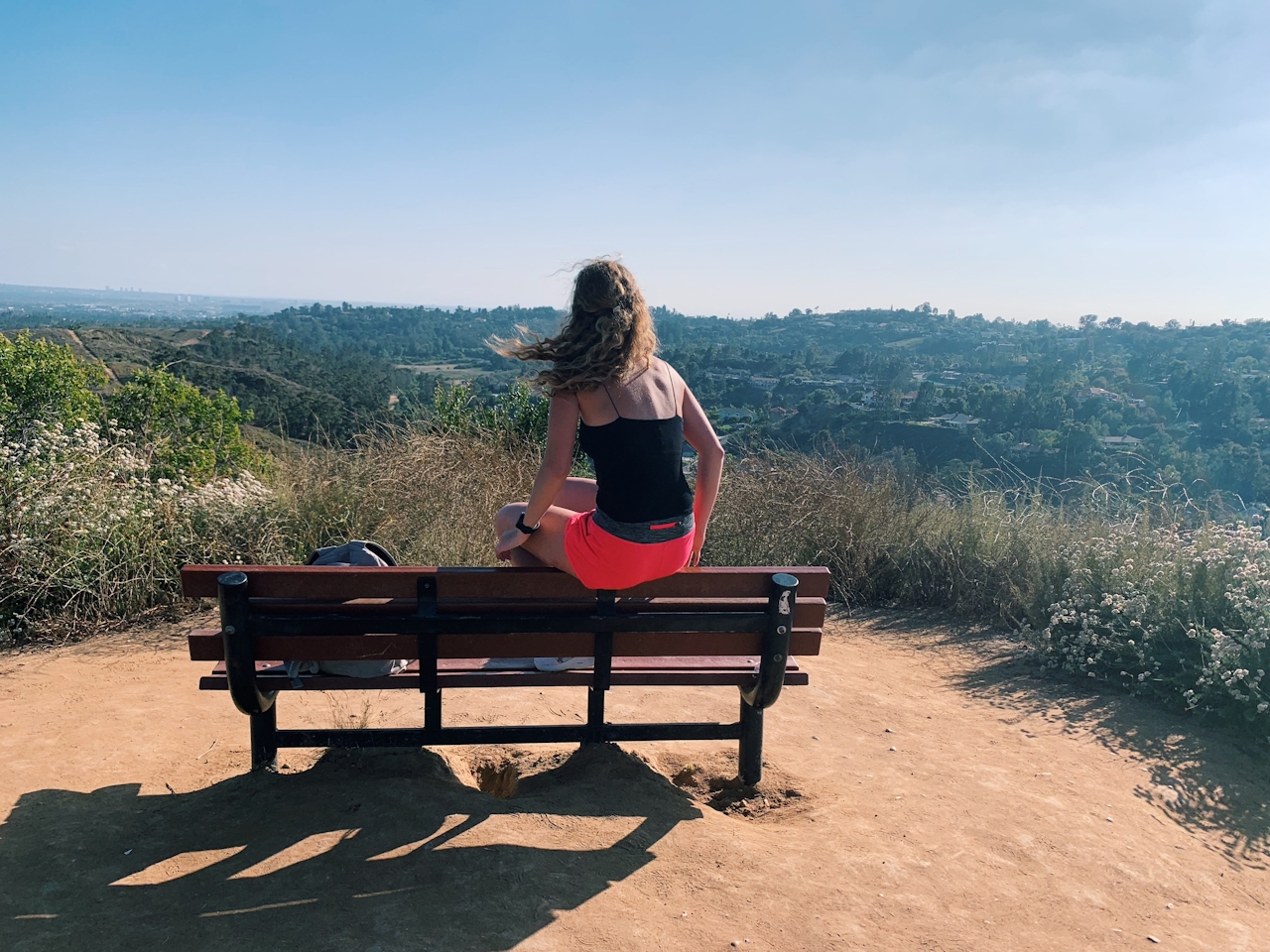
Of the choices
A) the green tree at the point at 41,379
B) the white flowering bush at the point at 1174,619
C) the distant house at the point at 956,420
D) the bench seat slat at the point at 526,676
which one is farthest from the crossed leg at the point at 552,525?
the distant house at the point at 956,420

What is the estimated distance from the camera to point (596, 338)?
2574 millimetres

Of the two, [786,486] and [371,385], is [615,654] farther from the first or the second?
[371,385]

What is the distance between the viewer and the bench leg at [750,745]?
3.16m

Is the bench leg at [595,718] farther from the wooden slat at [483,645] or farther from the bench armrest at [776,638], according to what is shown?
the bench armrest at [776,638]

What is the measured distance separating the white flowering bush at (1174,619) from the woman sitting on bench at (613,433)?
10.2 ft

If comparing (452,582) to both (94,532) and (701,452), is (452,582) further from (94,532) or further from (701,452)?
(94,532)

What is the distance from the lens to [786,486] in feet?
22.4

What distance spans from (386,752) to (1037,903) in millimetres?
2375

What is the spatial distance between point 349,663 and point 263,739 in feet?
1.78

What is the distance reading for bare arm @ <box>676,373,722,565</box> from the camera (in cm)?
291

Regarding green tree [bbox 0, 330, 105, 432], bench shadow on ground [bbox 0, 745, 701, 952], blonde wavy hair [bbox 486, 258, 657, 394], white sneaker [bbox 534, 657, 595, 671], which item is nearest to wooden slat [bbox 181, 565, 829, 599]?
white sneaker [bbox 534, 657, 595, 671]

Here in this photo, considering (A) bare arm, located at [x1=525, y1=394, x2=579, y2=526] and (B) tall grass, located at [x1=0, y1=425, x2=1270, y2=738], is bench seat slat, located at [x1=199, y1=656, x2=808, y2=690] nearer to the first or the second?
(A) bare arm, located at [x1=525, y1=394, x2=579, y2=526]

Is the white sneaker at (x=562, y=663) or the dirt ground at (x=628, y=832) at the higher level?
the white sneaker at (x=562, y=663)

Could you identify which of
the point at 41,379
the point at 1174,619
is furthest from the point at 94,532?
the point at 41,379
